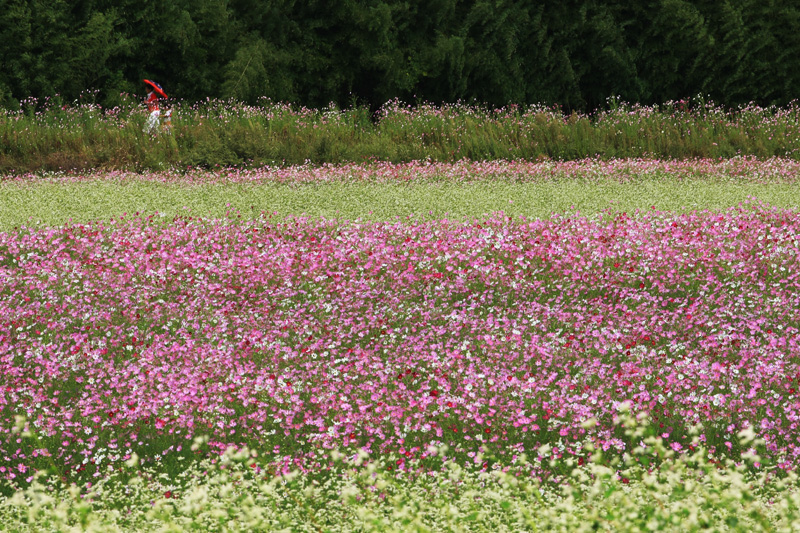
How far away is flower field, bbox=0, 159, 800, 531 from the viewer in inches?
183

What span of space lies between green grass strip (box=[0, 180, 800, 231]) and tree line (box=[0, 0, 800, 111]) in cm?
947

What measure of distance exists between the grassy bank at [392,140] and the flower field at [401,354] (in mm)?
6212

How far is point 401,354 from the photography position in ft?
20.8

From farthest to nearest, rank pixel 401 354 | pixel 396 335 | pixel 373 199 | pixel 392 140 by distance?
pixel 392 140 → pixel 373 199 → pixel 396 335 → pixel 401 354

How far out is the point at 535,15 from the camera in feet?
82.6

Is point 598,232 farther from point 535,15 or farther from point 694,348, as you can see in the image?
point 535,15

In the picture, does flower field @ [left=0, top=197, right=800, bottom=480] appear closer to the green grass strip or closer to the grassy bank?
the green grass strip

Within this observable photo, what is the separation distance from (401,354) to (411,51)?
18835 mm

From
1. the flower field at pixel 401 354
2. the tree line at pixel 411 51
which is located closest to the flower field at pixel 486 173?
the flower field at pixel 401 354

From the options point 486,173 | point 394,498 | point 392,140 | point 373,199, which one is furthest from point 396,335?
point 392,140

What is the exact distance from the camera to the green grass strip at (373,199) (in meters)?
10.8

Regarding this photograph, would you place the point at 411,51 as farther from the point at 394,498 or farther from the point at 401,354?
the point at 394,498

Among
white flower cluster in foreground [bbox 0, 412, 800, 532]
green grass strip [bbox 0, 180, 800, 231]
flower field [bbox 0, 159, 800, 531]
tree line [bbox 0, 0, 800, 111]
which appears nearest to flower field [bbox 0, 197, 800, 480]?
flower field [bbox 0, 159, 800, 531]

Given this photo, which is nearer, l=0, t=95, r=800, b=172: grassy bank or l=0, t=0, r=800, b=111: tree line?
l=0, t=95, r=800, b=172: grassy bank
